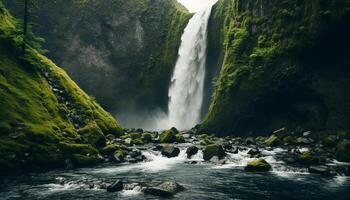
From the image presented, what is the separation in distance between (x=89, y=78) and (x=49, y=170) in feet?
181

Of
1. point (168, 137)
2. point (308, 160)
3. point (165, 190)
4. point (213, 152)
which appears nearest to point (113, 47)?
point (168, 137)

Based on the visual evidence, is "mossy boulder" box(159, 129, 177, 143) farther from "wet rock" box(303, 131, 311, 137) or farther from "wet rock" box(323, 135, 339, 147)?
"wet rock" box(323, 135, 339, 147)

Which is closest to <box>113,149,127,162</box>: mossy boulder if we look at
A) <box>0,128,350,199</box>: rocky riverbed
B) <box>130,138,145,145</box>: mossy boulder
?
<box>0,128,350,199</box>: rocky riverbed

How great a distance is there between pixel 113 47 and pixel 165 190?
67879 millimetres

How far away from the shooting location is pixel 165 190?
832 inches

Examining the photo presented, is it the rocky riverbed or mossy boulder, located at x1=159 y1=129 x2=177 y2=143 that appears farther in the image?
mossy boulder, located at x1=159 y1=129 x2=177 y2=143

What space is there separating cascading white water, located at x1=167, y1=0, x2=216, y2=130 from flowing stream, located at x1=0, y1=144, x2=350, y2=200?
129 feet

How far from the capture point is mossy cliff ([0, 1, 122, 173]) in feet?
94.9

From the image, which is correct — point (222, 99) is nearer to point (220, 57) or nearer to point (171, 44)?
point (220, 57)

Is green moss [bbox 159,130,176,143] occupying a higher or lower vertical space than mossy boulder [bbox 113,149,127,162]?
higher

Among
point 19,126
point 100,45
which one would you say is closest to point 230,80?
point 19,126

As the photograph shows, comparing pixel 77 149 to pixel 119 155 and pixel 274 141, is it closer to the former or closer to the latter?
pixel 119 155

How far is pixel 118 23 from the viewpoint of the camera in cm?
8712

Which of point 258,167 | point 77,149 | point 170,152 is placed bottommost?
point 258,167
